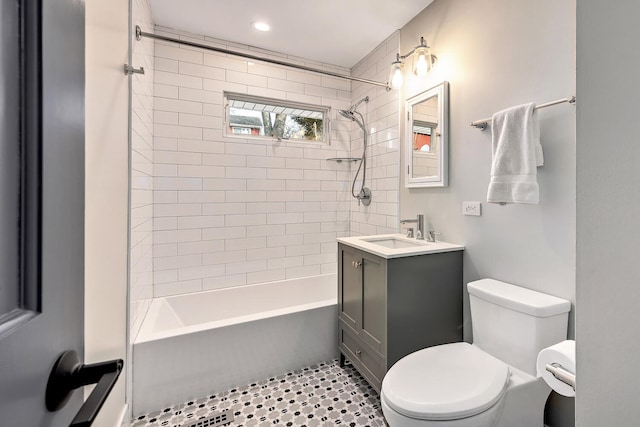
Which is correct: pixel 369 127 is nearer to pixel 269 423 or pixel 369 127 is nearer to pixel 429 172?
pixel 429 172

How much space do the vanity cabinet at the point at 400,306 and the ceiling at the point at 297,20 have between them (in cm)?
176

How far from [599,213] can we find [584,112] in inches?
5.9

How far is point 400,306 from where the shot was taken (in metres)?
1.61

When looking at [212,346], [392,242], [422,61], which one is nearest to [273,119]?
[422,61]

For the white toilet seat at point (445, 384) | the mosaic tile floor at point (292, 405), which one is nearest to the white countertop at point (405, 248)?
the white toilet seat at point (445, 384)

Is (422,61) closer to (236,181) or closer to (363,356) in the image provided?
(236,181)

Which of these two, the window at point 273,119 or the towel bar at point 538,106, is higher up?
the window at point 273,119

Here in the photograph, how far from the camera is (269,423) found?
5.17ft

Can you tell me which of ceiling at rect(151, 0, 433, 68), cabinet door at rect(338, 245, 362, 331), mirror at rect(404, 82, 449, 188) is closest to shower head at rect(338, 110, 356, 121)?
ceiling at rect(151, 0, 433, 68)

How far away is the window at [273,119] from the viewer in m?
2.64

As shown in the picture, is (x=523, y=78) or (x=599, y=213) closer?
(x=599, y=213)

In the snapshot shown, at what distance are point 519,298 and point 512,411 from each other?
1.57ft

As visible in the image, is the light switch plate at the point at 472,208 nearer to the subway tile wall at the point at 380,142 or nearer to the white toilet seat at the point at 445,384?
the subway tile wall at the point at 380,142

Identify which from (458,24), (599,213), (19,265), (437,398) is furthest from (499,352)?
(458,24)
